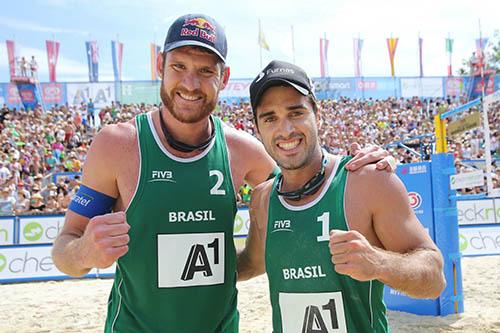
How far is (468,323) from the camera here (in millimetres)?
5961

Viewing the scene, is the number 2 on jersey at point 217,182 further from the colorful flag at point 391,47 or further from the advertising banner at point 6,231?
the colorful flag at point 391,47

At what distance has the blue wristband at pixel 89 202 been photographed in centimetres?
244

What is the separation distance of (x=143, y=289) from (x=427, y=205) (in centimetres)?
514

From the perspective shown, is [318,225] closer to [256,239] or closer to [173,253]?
[256,239]

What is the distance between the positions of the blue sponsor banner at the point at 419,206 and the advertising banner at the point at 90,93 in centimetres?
1972

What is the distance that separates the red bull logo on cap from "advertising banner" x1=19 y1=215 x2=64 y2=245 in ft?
29.9

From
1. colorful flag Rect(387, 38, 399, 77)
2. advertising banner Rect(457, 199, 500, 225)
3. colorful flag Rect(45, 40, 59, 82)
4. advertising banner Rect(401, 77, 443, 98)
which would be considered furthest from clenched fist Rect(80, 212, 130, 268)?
colorful flag Rect(387, 38, 399, 77)

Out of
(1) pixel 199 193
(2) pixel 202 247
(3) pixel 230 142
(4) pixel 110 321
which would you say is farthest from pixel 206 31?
(4) pixel 110 321

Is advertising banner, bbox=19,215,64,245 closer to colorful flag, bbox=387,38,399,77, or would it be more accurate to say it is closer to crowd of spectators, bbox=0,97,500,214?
crowd of spectators, bbox=0,97,500,214

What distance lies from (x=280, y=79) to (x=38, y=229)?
32.1 ft

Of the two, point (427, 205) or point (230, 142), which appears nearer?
point (230, 142)

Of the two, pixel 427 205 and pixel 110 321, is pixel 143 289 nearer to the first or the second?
pixel 110 321

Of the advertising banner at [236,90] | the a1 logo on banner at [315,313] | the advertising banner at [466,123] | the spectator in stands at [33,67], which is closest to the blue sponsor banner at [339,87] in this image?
the advertising banner at [236,90]

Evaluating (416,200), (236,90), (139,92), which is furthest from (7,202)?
(236,90)
